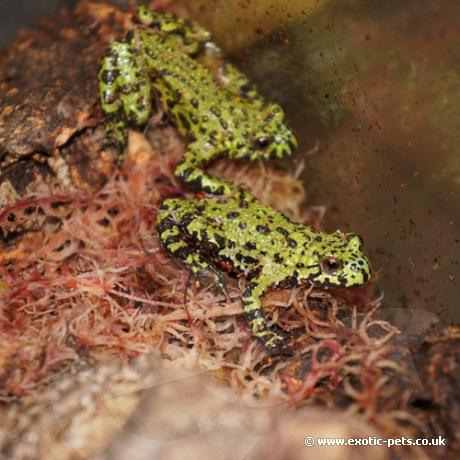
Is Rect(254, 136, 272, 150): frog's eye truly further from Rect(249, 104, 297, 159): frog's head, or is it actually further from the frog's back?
the frog's back

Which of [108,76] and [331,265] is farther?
[108,76]

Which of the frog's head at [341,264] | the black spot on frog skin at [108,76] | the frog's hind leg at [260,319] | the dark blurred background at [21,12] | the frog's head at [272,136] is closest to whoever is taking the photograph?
the frog's hind leg at [260,319]

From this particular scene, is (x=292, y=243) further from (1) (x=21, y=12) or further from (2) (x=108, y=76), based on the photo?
(1) (x=21, y=12)

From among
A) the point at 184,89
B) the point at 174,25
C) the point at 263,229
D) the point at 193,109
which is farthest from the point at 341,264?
the point at 174,25

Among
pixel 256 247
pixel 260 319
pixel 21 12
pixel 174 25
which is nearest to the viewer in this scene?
pixel 260 319

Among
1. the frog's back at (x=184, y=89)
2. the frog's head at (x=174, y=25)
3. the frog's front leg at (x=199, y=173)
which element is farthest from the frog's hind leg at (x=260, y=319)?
the frog's head at (x=174, y=25)

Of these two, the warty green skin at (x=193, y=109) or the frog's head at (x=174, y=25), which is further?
the frog's head at (x=174, y=25)

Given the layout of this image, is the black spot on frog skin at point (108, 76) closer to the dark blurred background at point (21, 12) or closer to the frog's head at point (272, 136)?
the frog's head at point (272, 136)
